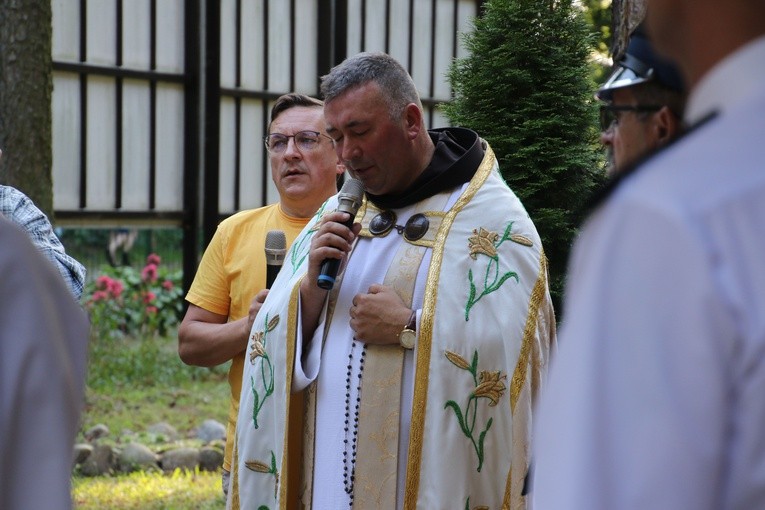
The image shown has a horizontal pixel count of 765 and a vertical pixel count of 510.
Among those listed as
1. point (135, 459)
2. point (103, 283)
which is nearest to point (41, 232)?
point (135, 459)

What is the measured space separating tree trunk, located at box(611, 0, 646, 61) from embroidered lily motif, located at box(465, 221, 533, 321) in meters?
0.98

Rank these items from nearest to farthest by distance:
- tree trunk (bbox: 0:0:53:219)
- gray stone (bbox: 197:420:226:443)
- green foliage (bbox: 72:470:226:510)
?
tree trunk (bbox: 0:0:53:219) < green foliage (bbox: 72:470:226:510) < gray stone (bbox: 197:420:226:443)

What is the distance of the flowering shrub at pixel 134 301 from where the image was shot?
11.1 meters

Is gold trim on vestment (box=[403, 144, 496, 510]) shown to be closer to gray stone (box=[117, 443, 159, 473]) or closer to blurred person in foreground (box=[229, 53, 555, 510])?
blurred person in foreground (box=[229, 53, 555, 510])

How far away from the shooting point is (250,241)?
4.48 meters

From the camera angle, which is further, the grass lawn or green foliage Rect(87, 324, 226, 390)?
green foliage Rect(87, 324, 226, 390)

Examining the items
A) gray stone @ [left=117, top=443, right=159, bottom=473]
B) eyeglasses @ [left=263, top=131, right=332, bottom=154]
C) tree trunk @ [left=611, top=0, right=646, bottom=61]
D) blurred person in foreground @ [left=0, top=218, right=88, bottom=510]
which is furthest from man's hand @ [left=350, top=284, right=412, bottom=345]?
gray stone @ [left=117, top=443, right=159, bottom=473]

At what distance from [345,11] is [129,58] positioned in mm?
2083

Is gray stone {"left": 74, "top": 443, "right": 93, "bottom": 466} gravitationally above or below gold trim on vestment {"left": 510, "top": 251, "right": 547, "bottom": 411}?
below

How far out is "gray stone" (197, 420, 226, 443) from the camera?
8.95 meters

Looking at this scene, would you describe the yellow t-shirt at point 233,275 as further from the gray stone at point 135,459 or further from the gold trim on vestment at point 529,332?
the gray stone at point 135,459

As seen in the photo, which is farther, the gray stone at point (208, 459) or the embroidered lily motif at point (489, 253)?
the gray stone at point (208, 459)

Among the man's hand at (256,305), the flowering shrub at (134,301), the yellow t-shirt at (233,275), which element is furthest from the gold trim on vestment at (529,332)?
the flowering shrub at (134,301)

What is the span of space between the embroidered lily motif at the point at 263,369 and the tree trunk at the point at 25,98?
279 centimetres
